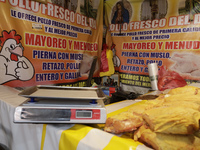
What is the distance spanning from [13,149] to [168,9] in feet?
10.3

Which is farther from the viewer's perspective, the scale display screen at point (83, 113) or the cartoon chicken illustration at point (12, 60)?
the cartoon chicken illustration at point (12, 60)

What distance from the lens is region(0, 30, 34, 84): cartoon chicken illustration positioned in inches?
73.2

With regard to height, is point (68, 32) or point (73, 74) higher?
point (68, 32)

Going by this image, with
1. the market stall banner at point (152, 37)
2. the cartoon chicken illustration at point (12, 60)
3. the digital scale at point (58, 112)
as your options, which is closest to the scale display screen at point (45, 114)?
the digital scale at point (58, 112)

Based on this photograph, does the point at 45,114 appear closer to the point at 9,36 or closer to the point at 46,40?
the point at 9,36

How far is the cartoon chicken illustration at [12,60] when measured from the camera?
6.10ft

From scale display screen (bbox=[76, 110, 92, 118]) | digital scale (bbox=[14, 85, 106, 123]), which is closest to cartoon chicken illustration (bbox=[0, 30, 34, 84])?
digital scale (bbox=[14, 85, 106, 123])

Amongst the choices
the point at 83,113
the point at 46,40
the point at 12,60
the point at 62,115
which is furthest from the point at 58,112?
the point at 46,40

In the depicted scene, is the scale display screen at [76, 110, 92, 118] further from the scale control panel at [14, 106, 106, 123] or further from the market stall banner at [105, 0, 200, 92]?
the market stall banner at [105, 0, 200, 92]

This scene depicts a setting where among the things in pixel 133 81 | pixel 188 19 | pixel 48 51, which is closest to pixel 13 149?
pixel 48 51

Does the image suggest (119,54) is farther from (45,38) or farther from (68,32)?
(45,38)

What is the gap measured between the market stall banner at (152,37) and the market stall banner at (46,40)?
0.59 metres

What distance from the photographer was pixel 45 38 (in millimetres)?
2295

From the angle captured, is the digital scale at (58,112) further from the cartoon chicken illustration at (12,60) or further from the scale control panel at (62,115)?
the cartoon chicken illustration at (12,60)
